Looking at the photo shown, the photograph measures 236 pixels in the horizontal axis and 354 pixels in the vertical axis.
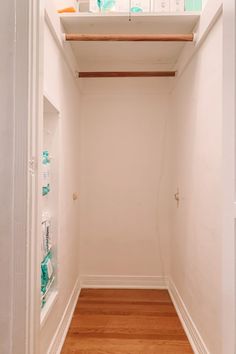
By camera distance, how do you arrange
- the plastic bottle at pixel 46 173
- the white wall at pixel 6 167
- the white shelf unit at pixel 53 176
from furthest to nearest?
the white shelf unit at pixel 53 176
the plastic bottle at pixel 46 173
the white wall at pixel 6 167

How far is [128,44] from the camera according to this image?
7.33 ft

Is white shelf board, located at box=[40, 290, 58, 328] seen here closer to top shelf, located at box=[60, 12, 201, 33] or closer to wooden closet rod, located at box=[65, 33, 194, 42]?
wooden closet rod, located at box=[65, 33, 194, 42]

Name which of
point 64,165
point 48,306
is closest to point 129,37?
point 64,165

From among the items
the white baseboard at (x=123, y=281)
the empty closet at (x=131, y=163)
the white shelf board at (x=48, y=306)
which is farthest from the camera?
the white baseboard at (x=123, y=281)

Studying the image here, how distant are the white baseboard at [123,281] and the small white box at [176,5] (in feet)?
8.13

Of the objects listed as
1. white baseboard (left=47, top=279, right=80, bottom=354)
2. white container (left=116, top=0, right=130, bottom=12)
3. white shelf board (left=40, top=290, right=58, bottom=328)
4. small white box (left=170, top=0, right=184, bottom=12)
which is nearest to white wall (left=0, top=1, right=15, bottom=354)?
white shelf board (left=40, top=290, right=58, bottom=328)

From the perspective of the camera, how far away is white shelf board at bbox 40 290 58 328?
1385 millimetres

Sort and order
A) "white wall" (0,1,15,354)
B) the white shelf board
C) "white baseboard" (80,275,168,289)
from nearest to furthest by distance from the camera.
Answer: "white wall" (0,1,15,354) → the white shelf board → "white baseboard" (80,275,168,289)

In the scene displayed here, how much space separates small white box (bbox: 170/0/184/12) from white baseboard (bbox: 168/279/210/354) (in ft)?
7.38

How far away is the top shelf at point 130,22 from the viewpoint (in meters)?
1.77

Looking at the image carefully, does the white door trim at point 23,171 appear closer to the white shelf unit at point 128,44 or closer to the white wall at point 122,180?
the white shelf unit at point 128,44

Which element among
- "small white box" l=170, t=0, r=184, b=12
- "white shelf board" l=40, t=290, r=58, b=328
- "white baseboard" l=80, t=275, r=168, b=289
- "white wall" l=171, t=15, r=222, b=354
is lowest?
"white baseboard" l=80, t=275, r=168, b=289

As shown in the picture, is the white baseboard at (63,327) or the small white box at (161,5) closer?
the white baseboard at (63,327)

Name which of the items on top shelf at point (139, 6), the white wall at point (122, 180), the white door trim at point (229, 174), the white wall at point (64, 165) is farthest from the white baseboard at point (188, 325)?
the items on top shelf at point (139, 6)
